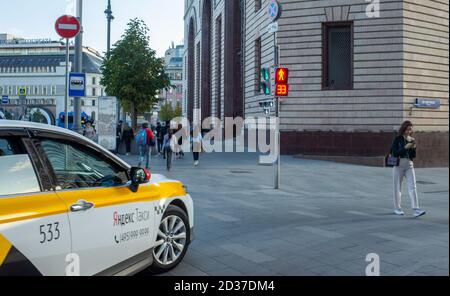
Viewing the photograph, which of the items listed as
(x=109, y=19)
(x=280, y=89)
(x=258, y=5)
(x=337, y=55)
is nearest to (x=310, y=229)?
(x=280, y=89)

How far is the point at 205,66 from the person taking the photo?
169ft

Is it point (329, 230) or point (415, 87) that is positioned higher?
point (415, 87)

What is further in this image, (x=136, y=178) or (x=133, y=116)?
(x=133, y=116)

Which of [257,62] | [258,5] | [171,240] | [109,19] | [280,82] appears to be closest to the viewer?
[171,240]

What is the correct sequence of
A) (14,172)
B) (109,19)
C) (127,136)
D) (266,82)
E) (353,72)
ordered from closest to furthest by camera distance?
1. (14,172)
2. (266,82)
3. (353,72)
4. (127,136)
5. (109,19)

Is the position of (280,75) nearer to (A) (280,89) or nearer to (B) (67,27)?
(A) (280,89)

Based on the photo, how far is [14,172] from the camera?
11.7 ft

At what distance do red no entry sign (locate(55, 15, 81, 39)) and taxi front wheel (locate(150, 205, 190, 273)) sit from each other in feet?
23.0

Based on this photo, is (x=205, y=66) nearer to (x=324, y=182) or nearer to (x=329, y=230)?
(x=324, y=182)

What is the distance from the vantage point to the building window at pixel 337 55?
78.1ft

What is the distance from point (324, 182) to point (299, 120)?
964 centimetres

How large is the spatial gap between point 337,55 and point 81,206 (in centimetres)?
2192

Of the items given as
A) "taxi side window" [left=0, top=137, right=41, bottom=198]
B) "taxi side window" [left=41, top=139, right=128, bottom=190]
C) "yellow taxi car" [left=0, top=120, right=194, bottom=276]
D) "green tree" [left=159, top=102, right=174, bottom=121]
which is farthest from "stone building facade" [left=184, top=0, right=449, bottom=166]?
"green tree" [left=159, top=102, right=174, bottom=121]
